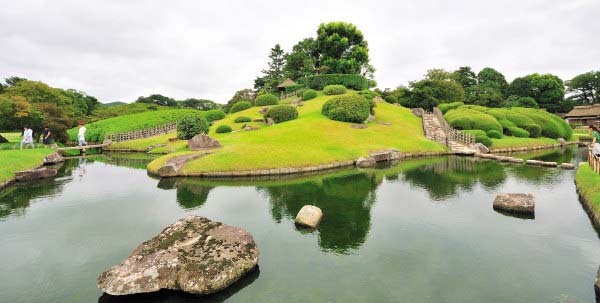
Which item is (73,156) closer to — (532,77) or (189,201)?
(189,201)

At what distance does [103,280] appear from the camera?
795 centimetres

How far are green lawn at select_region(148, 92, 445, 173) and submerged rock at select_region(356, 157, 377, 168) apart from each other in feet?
3.37

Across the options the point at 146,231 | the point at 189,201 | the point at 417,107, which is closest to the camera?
the point at 146,231

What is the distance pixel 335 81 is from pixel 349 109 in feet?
83.5

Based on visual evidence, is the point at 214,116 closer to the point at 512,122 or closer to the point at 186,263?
the point at 186,263

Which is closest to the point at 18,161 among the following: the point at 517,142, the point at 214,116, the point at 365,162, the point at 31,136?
the point at 31,136

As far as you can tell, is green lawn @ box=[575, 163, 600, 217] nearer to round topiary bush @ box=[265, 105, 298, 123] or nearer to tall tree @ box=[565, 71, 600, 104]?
round topiary bush @ box=[265, 105, 298, 123]

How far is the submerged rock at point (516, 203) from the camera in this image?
14836 millimetres

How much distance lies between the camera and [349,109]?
4259 cm

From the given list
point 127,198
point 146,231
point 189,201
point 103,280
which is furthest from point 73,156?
point 103,280

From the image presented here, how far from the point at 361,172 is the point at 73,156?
3829 centimetres

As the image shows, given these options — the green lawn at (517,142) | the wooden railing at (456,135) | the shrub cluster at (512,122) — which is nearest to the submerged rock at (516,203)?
the wooden railing at (456,135)

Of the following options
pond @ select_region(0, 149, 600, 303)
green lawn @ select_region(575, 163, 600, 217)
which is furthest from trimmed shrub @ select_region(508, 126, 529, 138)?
green lawn @ select_region(575, 163, 600, 217)

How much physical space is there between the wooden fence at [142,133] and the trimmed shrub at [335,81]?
104 ft
